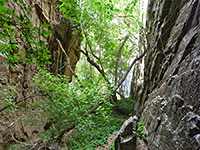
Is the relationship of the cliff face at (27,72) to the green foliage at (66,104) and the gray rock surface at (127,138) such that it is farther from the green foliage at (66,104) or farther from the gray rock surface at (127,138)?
the gray rock surface at (127,138)

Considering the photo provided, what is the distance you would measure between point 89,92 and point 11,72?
102 inches

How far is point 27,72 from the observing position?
4371 mm

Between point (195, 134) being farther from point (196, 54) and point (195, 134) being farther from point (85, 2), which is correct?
point (85, 2)

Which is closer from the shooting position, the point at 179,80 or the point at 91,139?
the point at 179,80

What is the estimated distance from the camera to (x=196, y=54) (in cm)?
265

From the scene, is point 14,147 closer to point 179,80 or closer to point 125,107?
point 179,80

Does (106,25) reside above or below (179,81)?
above

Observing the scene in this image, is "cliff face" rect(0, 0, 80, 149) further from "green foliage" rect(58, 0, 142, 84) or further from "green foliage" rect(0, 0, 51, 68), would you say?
"green foliage" rect(58, 0, 142, 84)

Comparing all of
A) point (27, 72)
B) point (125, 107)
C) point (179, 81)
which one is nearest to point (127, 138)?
point (179, 81)

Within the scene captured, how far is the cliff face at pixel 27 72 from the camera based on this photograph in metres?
3.35

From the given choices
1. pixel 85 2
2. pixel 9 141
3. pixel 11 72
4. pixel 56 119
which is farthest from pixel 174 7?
pixel 9 141

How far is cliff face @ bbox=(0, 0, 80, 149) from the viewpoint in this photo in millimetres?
3346

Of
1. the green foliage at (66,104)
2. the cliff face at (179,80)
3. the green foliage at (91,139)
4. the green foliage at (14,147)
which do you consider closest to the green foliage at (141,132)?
the cliff face at (179,80)

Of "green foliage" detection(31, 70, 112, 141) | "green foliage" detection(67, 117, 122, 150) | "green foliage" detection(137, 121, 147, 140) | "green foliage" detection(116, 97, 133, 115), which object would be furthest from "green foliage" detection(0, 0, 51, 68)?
"green foliage" detection(116, 97, 133, 115)
